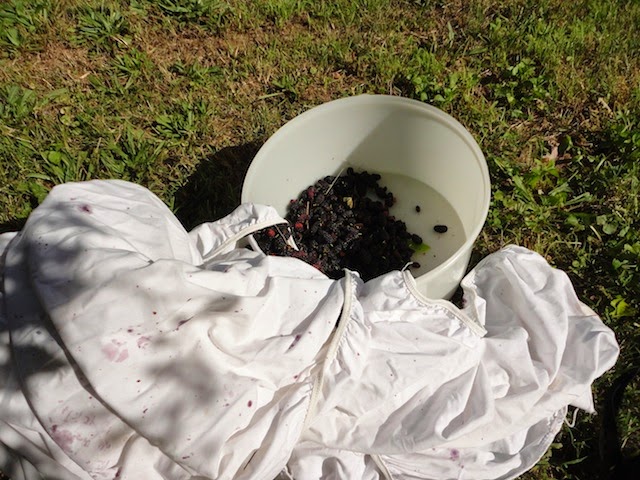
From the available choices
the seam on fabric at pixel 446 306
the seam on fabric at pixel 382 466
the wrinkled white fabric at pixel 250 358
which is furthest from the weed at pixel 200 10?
the seam on fabric at pixel 382 466

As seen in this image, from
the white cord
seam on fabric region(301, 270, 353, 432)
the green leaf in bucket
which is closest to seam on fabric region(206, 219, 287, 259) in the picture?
seam on fabric region(301, 270, 353, 432)

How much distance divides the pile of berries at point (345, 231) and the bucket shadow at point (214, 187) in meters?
0.24

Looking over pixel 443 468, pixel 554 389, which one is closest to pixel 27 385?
pixel 443 468

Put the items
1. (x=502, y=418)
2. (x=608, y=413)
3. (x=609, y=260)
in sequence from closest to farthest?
(x=502, y=418)
(x=608, y=413)
(x=609, y=260)

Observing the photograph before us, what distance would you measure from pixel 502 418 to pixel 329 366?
47 centimetres

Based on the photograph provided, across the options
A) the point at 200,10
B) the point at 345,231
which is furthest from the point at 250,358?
the point at 200,10

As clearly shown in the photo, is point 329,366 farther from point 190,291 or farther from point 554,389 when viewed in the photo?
point 554,389

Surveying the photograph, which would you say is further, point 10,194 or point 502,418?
point 10,194

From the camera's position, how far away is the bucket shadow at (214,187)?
2.16m

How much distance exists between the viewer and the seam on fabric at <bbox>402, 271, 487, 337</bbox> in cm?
153

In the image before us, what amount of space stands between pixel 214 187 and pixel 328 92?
0.61m

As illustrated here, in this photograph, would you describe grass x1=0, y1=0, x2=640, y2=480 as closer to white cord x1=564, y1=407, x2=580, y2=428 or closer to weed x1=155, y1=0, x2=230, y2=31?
weed x1=155, y1=0, x2=230, y2=31

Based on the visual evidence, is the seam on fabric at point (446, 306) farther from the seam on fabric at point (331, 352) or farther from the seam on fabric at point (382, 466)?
the seam on fabric at point (382, 466)

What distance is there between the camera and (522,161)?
7.27 ft
